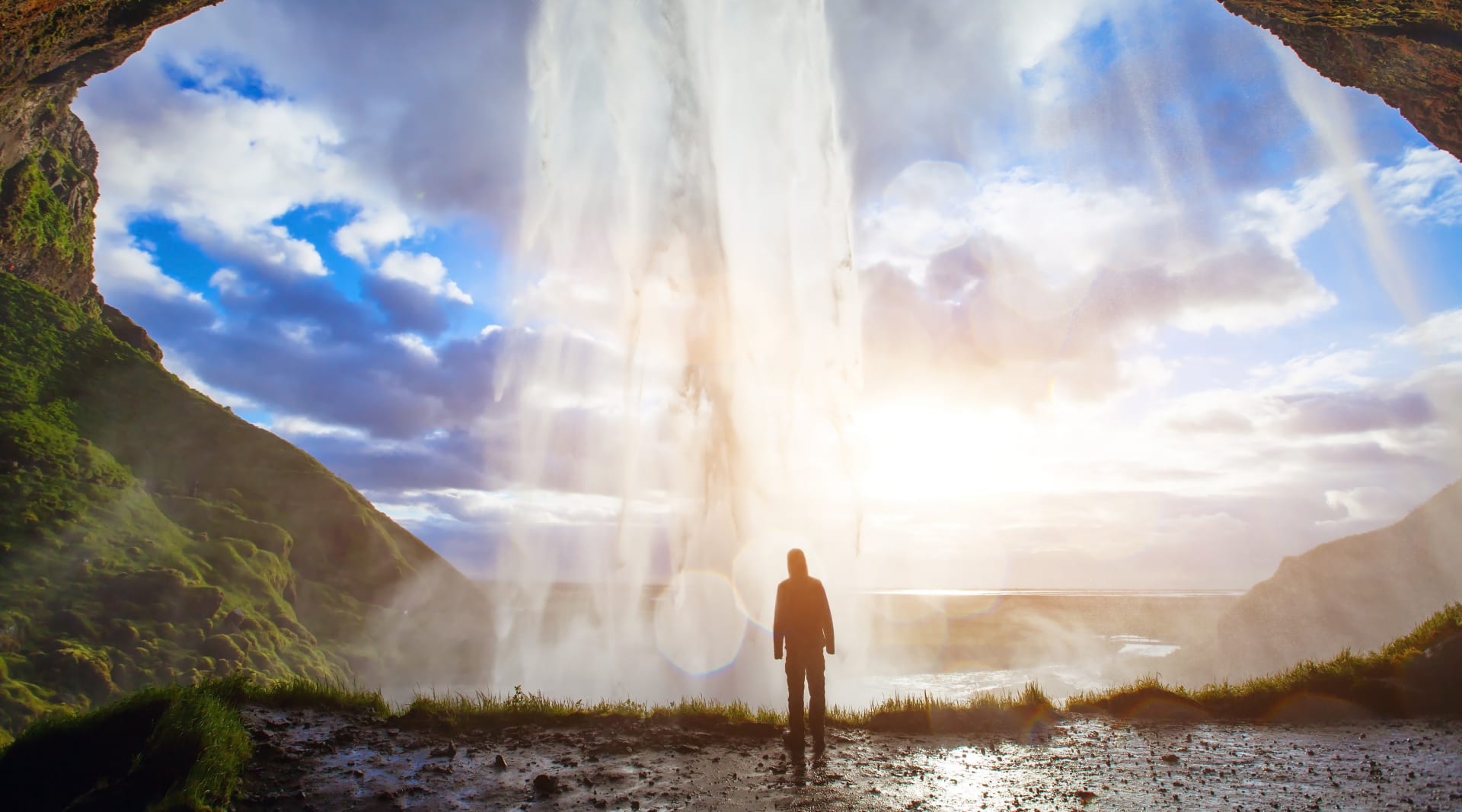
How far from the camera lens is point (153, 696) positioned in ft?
26.3

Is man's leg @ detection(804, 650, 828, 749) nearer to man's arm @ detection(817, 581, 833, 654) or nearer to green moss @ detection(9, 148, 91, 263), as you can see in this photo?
man's arm @ detection(817, 581, 833, 654)

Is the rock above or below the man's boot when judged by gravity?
above

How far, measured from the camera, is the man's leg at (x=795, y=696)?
848 centimetres

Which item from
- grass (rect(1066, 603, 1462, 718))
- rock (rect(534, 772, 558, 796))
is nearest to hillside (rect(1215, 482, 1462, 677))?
grass (rect(1066, 603, 1462, 718))

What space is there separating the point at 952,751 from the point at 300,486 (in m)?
90.3

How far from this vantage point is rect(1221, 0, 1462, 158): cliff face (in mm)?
12766

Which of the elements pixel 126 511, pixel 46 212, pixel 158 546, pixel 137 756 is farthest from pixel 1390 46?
pixel 46 212

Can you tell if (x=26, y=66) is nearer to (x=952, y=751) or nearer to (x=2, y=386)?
(x=952, y=751)

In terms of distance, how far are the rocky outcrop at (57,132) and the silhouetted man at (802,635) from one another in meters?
17.8

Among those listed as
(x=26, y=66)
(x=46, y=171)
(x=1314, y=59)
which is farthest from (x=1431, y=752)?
(x=46, y=171)

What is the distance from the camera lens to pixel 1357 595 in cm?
5725

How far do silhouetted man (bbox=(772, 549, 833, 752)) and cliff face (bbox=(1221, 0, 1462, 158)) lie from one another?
16.5 m

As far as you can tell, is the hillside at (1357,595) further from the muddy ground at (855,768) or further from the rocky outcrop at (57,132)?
the rocky outcrop at (57,132)

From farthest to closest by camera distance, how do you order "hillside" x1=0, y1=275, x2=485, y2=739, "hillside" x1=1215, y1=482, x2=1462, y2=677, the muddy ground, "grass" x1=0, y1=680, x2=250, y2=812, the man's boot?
"hillside" x1=1215, y1=482, x2=1462, y2=677
"hillside" x1=0, y1=275, x2=485, y2=739
the man's boot
the muddy ground
"grass" x1=0, y1=680, x2=250, y2=812
